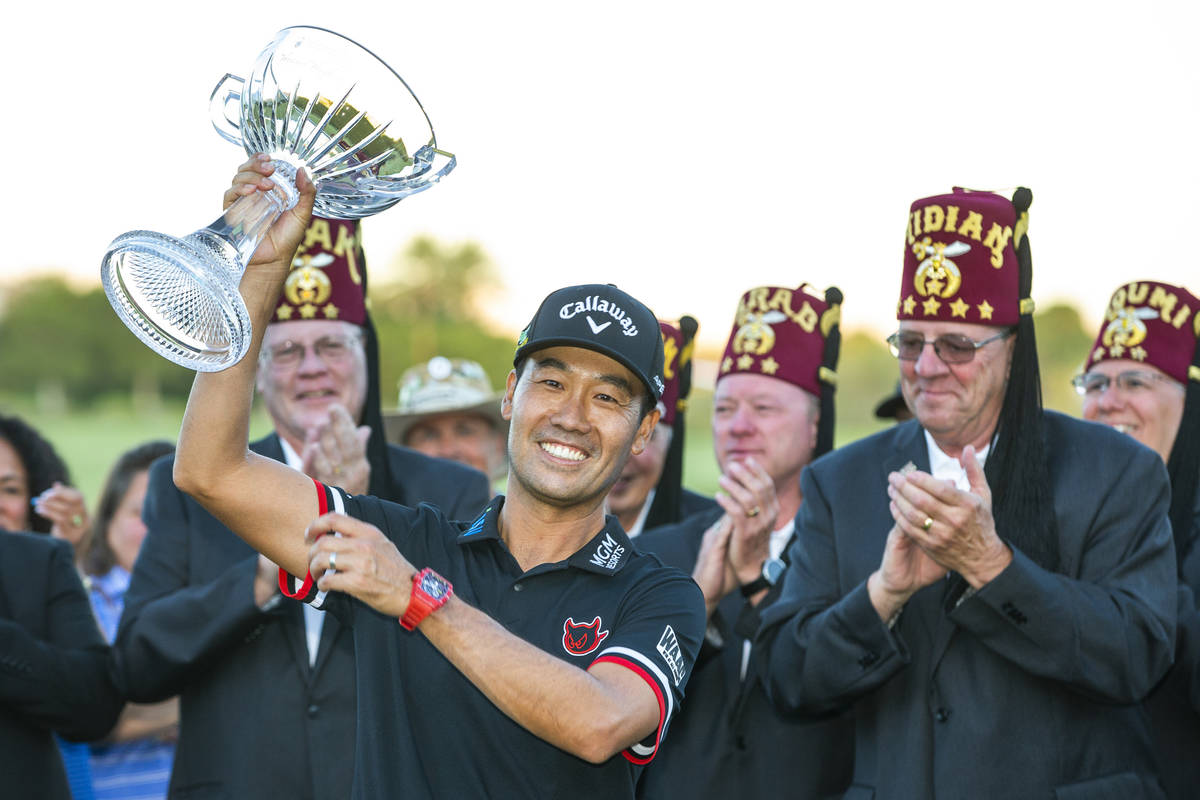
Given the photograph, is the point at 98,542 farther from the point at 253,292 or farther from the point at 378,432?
the point at 253,292

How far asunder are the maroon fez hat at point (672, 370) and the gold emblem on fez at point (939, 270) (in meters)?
1.67

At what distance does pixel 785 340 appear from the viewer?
5.64 metres

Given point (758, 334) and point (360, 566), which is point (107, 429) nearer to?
point (758, 334)

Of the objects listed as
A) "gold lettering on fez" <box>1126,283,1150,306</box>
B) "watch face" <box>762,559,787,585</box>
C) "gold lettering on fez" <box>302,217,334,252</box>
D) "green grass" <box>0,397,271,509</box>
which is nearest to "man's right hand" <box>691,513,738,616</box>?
"watch face" <box>762,559,787,585</box>

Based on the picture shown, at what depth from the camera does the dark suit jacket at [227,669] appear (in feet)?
13.7

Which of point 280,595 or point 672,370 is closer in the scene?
point 280,595

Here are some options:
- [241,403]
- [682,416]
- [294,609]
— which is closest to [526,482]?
[241,403]

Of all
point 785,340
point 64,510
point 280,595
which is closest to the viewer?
point 280,595

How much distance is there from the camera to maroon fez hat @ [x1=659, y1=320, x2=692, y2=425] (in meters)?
5.93

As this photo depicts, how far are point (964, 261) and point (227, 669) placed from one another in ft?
9.12

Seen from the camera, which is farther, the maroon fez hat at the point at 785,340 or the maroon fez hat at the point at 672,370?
the maroon fez hat at the point at 672,370

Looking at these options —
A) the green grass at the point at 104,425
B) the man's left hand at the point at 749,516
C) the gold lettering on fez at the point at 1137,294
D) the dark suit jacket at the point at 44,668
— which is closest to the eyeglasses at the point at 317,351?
the dark suit jacket at the point at 44,668

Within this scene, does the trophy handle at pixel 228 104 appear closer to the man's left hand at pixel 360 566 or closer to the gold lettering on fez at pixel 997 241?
the man's left hand at pixel 360 566


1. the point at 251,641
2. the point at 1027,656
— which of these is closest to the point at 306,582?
the point at 251,641
